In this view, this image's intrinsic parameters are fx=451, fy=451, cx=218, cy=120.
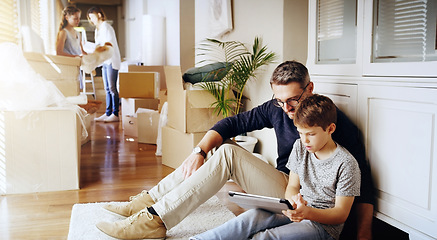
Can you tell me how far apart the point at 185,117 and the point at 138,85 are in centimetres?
230

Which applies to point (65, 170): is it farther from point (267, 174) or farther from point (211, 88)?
point (267, 174)

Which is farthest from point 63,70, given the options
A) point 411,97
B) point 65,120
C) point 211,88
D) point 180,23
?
point 180,23

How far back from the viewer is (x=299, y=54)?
310 centimetres

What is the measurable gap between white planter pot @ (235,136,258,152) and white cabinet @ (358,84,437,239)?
1558 mm

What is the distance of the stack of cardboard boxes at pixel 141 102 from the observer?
A: 4.70 metres

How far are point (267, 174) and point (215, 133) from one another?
379 millimetres

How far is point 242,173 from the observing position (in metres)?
2.00

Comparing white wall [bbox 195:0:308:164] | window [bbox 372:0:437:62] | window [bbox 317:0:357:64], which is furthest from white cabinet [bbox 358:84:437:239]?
white wall [bbox 195:0:308:164]

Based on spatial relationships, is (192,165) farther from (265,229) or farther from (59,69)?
(59,69)

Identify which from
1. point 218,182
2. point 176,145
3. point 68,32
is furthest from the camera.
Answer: point 68,32

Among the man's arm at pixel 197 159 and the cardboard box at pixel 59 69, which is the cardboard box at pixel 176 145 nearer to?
the cardboard box at pixel 59 69

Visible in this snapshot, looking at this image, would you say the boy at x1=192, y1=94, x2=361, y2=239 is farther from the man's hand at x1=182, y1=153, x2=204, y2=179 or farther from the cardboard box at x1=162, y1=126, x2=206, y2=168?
the cardboard box at x1=162, y1=126, x2=206, y2=168

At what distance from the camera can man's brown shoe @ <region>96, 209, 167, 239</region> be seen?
200 cm

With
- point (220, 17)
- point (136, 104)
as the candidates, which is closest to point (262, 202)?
point (220, 17)
